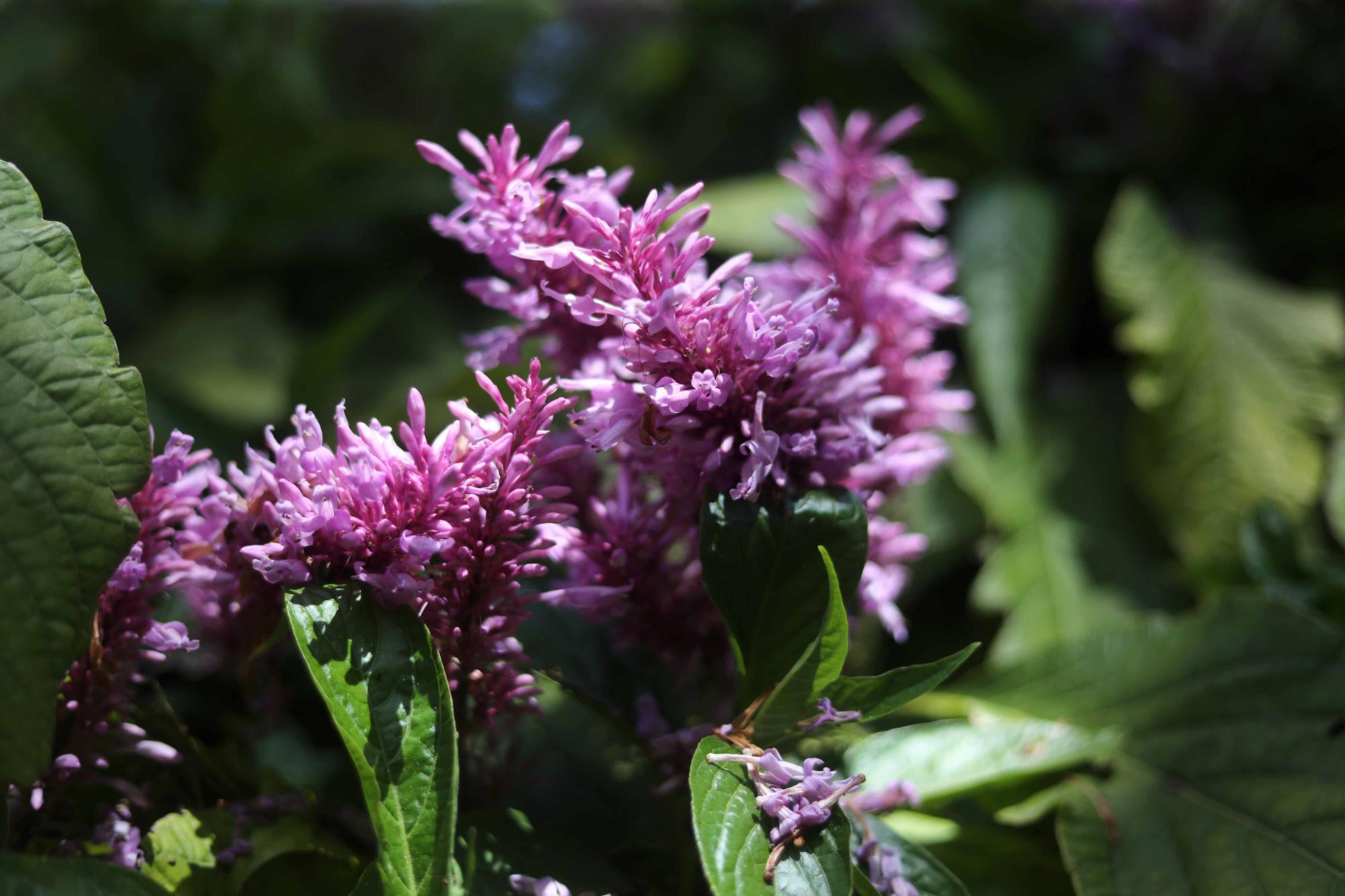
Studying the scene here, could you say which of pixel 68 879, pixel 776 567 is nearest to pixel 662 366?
pixel 776 567

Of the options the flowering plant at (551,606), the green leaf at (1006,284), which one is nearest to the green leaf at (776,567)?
the flowering plant at (551,606)

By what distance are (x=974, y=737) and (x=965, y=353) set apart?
62cm

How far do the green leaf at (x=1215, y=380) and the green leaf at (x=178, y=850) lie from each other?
2.98 ft

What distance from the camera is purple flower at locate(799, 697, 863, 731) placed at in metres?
0.46

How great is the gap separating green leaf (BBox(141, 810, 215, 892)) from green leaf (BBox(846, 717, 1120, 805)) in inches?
14.5

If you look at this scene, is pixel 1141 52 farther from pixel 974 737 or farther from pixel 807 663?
pixel 807 663

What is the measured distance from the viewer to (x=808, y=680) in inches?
17.7

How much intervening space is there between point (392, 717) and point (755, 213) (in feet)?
2.72

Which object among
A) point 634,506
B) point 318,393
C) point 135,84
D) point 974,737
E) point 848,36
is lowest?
point 974,737

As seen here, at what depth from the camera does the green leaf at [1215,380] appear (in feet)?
3.27

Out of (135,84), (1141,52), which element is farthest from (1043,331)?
(135,84)

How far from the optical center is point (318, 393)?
79 centimetres

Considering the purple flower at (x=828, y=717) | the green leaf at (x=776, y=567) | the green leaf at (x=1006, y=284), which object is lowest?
the purple flower at (x=828, y=717)

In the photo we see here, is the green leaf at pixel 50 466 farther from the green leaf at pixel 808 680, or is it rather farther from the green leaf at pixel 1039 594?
the green leaf at pixel 1039 594
